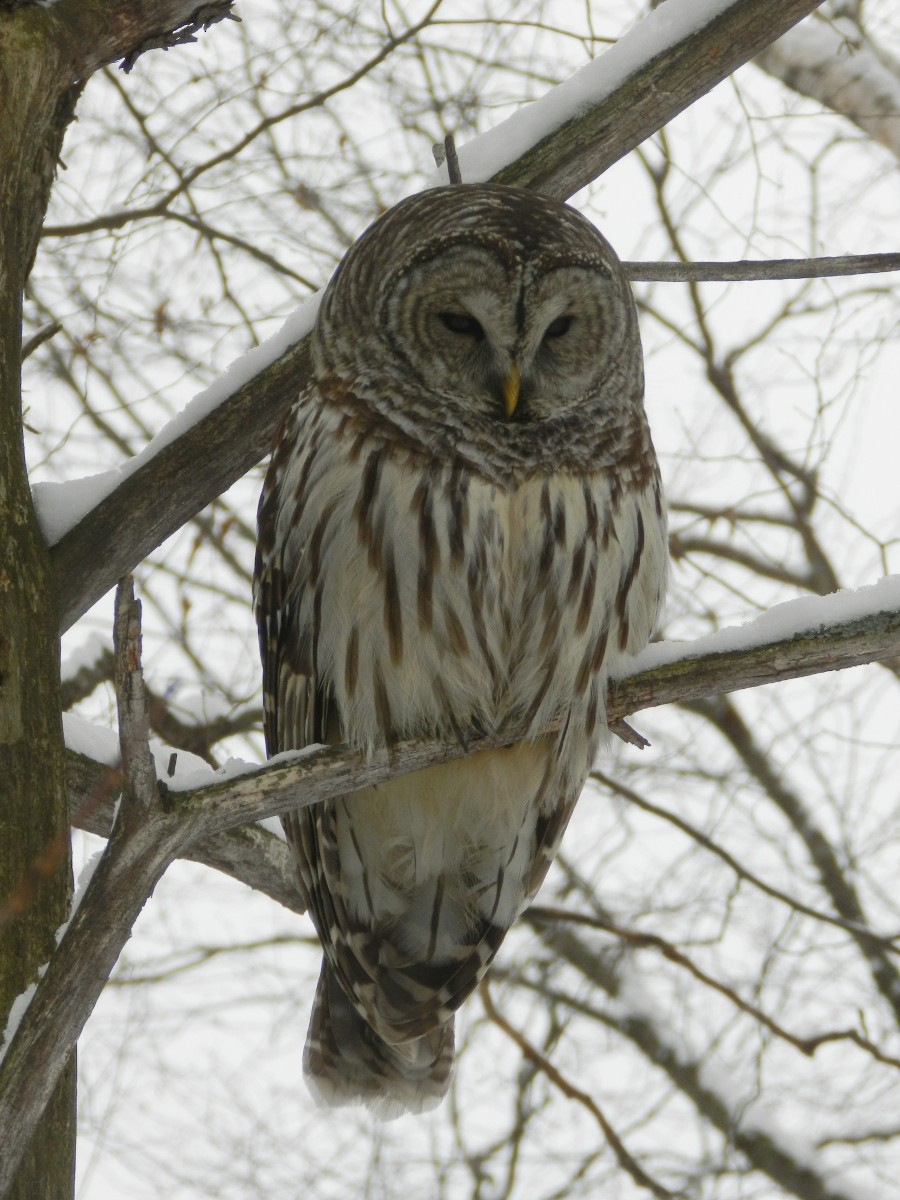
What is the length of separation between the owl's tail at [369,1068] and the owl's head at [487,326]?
5.24 feet

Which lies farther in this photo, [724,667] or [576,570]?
[576,570]

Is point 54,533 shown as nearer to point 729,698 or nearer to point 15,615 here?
point 15,615

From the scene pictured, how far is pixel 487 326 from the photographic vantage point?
3314 millimetres

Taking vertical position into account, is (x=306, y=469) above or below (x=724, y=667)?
above

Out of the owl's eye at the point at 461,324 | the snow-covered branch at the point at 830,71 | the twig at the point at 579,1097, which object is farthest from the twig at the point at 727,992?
the snow-covered branch at the point at 830,71

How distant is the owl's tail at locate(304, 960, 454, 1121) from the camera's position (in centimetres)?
373

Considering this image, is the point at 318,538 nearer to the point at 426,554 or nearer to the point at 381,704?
the point at 426,554

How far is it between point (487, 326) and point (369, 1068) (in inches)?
75.4

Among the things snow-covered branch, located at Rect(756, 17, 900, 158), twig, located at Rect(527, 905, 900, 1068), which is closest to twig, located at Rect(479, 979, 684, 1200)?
twig, located at Rect(527, 905, 900, 1068)

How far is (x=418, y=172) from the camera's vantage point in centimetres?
655

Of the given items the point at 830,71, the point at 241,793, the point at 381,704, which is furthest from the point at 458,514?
the point at 830,71

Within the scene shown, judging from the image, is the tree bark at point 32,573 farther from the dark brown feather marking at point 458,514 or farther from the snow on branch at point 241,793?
the dark brown feather marking at point 458,514

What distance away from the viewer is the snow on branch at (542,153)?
326 cm

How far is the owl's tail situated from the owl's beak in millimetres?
1624
